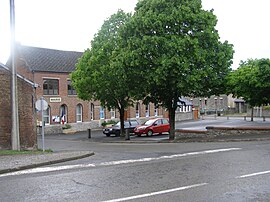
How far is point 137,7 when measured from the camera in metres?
22.8

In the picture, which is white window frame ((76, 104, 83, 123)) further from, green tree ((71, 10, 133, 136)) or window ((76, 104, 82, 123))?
green tree ((71, 10, 133, 136))

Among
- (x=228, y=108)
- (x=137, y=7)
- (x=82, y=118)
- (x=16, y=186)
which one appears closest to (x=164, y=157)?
(x=16, y=186)

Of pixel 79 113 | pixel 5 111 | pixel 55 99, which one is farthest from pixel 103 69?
pixel 79 113

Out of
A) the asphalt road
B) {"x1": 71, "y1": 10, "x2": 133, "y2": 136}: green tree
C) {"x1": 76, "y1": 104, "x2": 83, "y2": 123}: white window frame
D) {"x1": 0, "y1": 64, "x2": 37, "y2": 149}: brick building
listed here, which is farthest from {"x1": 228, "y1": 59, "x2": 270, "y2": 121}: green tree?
{"x1": 76, "y1": 104, "x2": 83, "y2": 123}: white window frame

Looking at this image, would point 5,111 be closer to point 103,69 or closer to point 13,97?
point 13,97

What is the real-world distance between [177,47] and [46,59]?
28.5 m

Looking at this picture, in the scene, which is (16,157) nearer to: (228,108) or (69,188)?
(69,188)

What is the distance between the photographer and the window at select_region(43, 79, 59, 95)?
42781 millimetres

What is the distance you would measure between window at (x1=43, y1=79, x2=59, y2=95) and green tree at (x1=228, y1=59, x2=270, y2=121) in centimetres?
2501

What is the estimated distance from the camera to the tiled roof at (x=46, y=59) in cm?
4277

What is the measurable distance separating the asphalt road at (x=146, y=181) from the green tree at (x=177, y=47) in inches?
330

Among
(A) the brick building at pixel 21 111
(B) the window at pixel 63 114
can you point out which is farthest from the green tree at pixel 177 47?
(B) the window at pixel 63 114

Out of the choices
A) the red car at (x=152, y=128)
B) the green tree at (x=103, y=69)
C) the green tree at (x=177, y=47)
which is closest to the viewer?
the green tree at (x=177, y=47)

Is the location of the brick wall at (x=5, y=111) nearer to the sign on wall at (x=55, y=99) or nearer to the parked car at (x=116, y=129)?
the parked car at (x=116, y=129)
